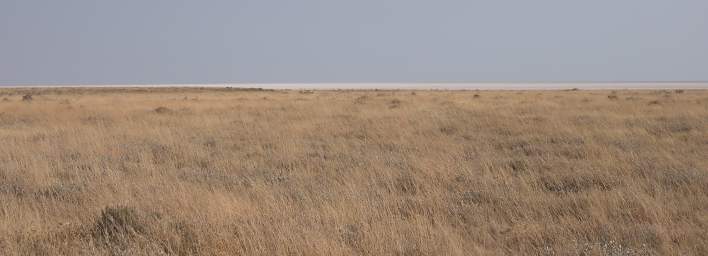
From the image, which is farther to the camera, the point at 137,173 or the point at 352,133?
the point at 352,133

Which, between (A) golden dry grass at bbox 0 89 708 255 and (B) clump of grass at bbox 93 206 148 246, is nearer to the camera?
(A) golden dry grass at bbox 0 89 708 255

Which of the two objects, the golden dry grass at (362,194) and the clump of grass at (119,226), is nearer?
the golden dry grass at (362,194)

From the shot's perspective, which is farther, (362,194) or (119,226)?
(362,194)

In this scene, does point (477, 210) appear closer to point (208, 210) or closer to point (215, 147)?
point (208, 210)

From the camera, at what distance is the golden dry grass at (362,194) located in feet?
14.5

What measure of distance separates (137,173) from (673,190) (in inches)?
272

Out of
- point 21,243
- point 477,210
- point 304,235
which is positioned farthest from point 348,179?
point 21,243

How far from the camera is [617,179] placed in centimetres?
668

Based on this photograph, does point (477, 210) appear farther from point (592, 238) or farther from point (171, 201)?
point (171, 201)

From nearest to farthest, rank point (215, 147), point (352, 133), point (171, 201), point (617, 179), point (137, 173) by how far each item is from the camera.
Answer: point (171, 201) → point (617, 179) → point (137, 173) → point (215, 147) → point (352, 133)

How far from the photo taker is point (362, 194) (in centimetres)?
611

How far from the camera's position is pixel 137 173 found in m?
7.64

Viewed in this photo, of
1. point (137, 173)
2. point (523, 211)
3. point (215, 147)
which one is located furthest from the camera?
point (215, 147)

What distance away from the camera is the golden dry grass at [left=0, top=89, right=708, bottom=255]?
14.5ft
